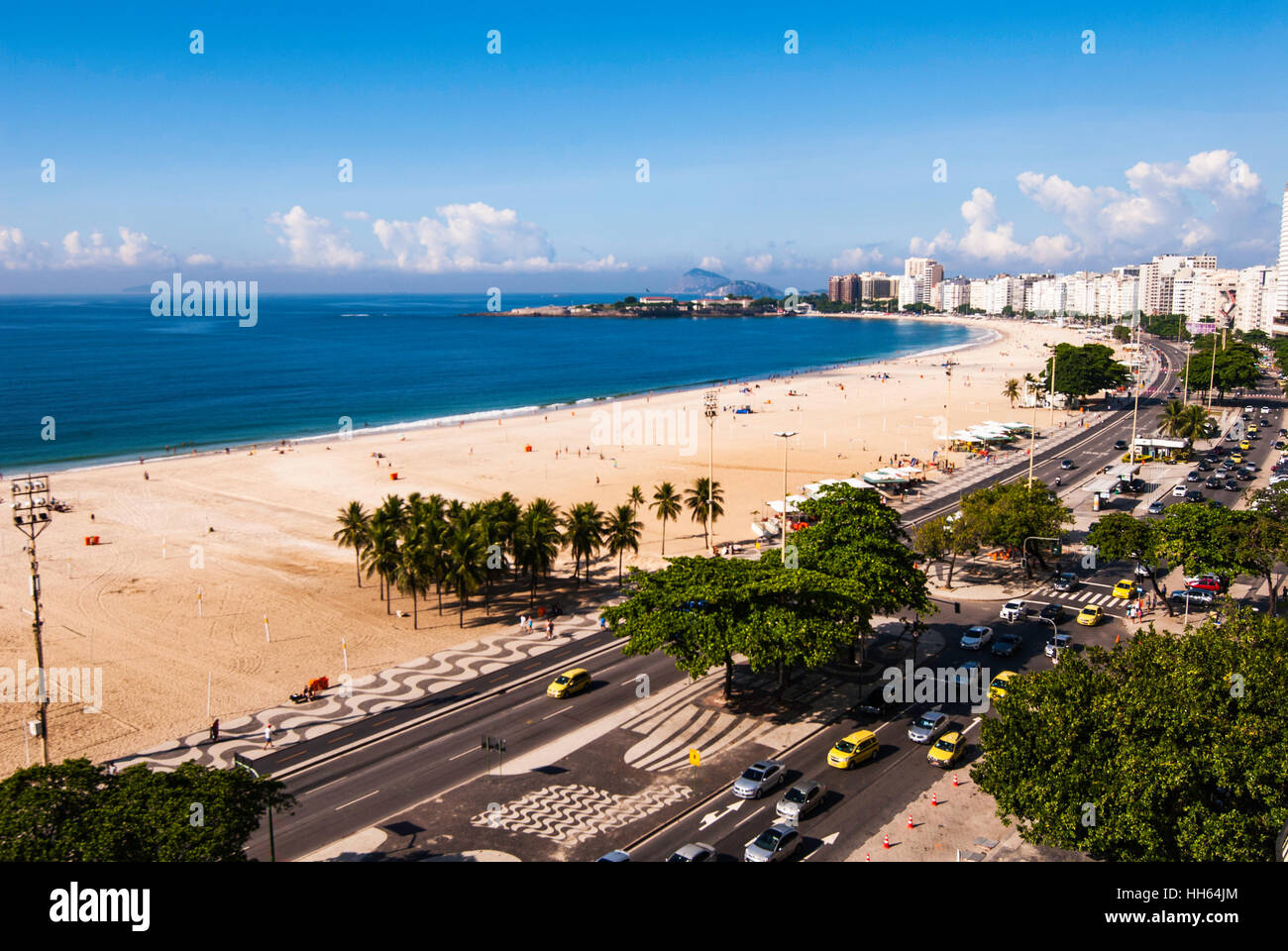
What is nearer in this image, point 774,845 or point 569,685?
point 774,845

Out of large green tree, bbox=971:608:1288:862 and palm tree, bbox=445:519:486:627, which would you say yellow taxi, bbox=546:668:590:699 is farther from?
large green tree, bbox=971:608:1288:862

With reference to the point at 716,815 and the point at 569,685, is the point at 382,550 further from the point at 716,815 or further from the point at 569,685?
the point at 716,815

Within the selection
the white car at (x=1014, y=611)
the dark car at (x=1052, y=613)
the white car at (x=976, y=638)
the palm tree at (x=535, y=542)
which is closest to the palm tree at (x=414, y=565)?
the palm tree at (x=535, y=542)

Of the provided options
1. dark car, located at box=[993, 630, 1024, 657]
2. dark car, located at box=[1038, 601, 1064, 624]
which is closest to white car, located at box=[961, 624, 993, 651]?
dark car, located at box=[993, 630, 1024, 657]

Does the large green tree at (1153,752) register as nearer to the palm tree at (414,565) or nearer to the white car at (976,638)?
the white car at (976,638)

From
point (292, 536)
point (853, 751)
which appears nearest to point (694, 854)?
point (853, 751)
